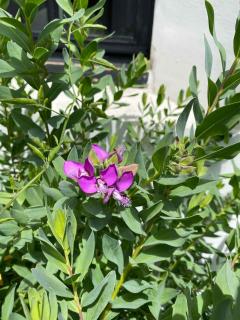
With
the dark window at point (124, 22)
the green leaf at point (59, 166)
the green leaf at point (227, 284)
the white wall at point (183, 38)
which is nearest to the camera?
the green leaf at point (227, 284)

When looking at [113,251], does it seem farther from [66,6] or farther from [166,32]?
[166,32]

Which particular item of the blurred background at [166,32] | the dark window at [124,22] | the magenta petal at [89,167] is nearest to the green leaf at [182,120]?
the magenta petal at [89,167]

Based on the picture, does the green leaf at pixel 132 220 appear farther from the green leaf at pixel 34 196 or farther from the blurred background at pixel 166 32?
the blurred background at pixel 166 32

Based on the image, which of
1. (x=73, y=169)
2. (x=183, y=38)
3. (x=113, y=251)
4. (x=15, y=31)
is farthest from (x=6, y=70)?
(x=183, y=38)

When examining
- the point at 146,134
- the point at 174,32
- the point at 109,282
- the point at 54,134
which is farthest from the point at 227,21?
the point at 109,282

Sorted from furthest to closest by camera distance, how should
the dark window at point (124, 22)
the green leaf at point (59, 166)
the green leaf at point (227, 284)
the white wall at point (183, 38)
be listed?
1. the dark window at point (124, 22)
2. the white wall at point (183, 38)
3. the green leaf at point (59, 166)
4. the green leaf at point (227, 284)

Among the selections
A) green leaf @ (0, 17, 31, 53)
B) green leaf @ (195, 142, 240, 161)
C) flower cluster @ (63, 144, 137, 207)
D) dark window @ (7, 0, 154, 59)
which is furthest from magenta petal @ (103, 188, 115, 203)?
dark window @ (7, 0, 154, 59)
